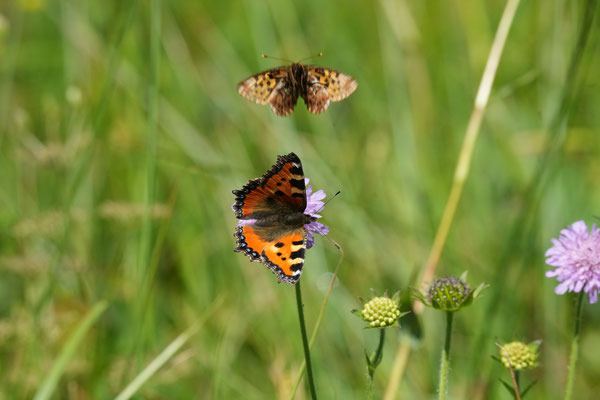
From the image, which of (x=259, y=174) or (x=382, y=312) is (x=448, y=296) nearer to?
(x=382, y=312)

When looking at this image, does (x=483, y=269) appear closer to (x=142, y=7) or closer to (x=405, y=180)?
(x=405, y=180)

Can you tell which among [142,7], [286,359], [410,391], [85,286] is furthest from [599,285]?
[142,7]

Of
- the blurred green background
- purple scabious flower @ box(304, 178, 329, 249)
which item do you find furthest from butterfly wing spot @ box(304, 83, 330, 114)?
the blurred green background

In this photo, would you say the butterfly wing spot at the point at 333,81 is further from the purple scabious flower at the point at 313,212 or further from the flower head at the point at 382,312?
the flower head at the point at 382,312

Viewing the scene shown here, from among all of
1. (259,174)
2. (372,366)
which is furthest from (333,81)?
(259,174)

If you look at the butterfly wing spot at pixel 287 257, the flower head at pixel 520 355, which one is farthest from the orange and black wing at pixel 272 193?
the flower head at pixel 520 355

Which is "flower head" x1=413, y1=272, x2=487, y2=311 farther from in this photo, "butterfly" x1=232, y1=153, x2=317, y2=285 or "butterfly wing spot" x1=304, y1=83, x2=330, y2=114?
"butterfly wing spot" x1=304, y1=83, x2=330, y2=114

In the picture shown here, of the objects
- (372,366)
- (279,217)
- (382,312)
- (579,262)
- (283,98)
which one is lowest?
(372,366)
